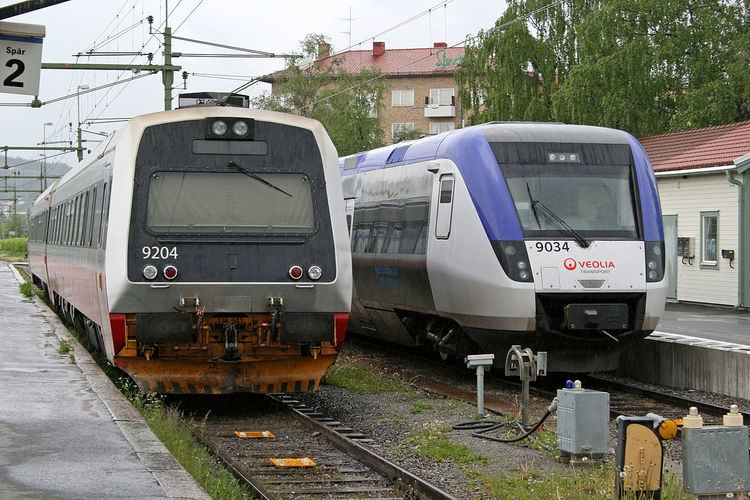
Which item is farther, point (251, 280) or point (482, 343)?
point (482, 343)

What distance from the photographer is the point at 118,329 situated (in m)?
10.8

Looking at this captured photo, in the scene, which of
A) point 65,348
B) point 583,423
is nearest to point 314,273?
point 583,423

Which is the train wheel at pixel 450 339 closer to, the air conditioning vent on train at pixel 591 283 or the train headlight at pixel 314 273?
the air conditioning vent on train at pixel 591 283

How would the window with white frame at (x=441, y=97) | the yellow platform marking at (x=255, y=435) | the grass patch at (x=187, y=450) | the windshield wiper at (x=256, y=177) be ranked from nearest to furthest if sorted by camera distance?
the grass patch at (x=187, y=450) < the yellow platform marking at (x=255, y=435) < the windshield wiper at (x=256, y=177) < the window with white frame at (x=441, y=97)

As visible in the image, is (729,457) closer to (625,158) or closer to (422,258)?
(625,158)

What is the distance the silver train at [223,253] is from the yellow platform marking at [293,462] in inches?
67.7

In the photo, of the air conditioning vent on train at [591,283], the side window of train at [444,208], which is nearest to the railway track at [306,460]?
the side window of train at [444,208]

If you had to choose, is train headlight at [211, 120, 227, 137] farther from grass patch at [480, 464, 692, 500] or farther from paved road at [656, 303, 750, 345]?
paved road at [656, 303, 750, 345]

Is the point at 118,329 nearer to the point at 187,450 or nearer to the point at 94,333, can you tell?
the point at 187,450

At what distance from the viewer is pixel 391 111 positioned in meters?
87.0

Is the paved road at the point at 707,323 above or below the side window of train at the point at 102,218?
below

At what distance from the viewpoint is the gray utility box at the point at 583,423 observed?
29.1 ft

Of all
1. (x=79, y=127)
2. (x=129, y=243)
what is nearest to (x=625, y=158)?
(x=129, y=243)

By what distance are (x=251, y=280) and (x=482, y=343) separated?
11.3 feet
